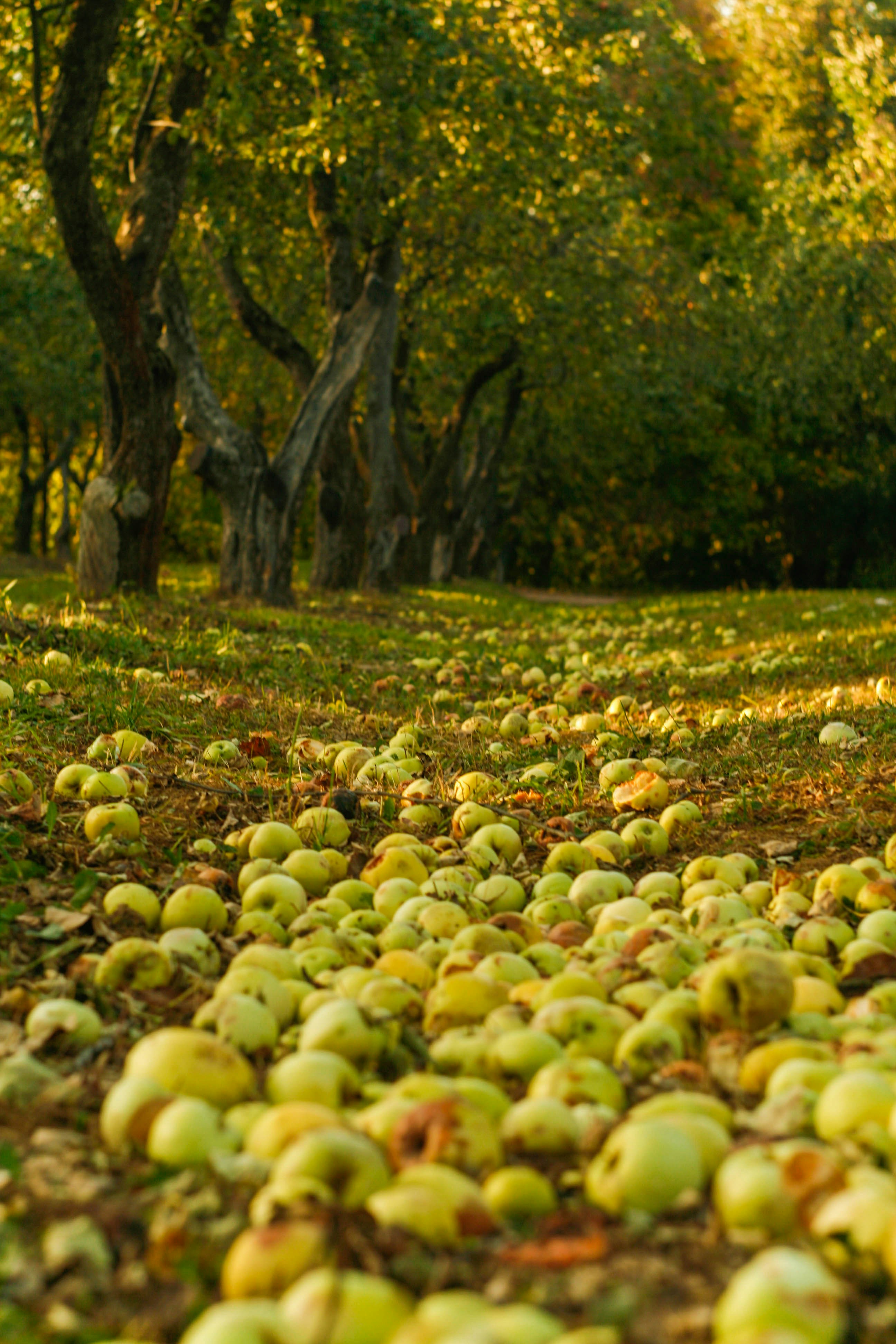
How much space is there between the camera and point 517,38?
Answer: 14375mm

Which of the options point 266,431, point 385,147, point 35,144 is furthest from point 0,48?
point 266,431

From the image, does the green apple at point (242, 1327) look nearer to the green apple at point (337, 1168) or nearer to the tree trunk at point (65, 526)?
the green apple at point (337, 1168)

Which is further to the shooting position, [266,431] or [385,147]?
[266,431]

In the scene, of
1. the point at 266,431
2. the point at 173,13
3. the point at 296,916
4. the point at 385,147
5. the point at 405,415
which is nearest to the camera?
the point at 296,916

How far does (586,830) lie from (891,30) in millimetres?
28869

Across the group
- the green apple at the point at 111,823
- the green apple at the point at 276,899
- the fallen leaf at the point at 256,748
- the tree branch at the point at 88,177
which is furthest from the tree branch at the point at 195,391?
the green apple at the point at 276,899

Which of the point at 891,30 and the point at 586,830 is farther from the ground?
the point at 891,30

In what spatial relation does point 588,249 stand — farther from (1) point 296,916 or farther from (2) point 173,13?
(1) point 296,916

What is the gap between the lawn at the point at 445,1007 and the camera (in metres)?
1.56

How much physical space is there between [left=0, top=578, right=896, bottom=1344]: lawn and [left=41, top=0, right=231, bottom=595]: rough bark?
15.8 feet

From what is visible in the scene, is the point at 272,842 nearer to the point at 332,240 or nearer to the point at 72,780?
the point at 72,780

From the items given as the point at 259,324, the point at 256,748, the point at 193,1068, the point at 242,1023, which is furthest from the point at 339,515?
the point at 193,1068

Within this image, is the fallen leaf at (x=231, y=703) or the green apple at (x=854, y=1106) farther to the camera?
the fallen leaf at (x=231, y=703)

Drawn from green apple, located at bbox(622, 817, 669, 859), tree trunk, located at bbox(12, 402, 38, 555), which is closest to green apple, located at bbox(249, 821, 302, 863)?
green apple, located at bbox(622, 817, 669, 859)
